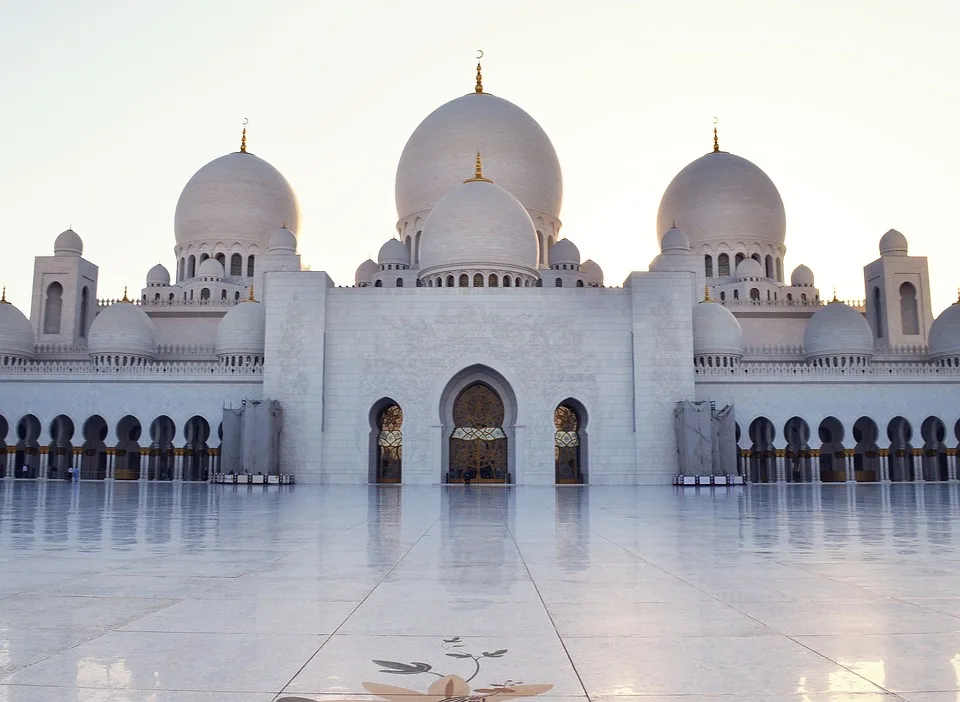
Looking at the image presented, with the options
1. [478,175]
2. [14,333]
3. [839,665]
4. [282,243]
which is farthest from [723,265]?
[839,665]

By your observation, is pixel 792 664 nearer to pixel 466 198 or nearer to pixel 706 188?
pixel 466 198

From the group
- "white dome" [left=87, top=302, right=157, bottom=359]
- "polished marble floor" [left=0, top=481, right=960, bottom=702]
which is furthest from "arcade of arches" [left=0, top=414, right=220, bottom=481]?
"polished marble floor" [left=0, top=481, right=960, bottom=702]

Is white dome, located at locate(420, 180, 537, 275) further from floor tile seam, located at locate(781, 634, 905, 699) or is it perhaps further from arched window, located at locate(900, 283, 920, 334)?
floor tile seam, located at locate(781, 634, 905, 699)

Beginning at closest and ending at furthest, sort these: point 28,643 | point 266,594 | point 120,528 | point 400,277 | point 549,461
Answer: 1. point 28,643
2. point 266,594
3. point 120,528
4. point 549,461
5. point 400,277

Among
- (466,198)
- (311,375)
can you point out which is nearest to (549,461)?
(311,375)

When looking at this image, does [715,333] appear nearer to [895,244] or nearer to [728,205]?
[728,205]

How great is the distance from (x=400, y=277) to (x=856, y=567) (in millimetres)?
26238

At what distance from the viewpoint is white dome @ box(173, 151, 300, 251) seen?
34156 mm

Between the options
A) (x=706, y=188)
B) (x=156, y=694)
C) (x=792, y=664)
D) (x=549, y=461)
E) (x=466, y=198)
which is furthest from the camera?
(x=706, y=188)

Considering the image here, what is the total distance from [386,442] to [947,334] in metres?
18.2

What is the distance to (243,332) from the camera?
2691 centimetres

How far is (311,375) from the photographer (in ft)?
79.2

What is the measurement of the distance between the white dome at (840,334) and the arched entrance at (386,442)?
13642 mm

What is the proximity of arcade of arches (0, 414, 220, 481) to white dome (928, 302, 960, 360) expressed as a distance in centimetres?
2282
